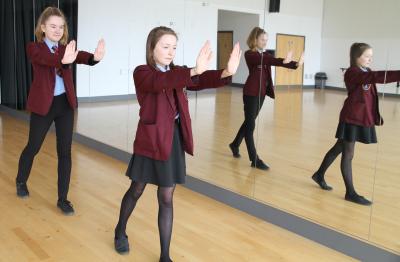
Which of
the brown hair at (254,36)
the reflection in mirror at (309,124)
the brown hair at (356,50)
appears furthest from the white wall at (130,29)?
the brown hair at (356,50)

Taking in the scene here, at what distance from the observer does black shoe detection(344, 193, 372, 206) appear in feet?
9.59

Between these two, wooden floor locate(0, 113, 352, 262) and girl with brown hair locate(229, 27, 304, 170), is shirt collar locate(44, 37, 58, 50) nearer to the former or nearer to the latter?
wooden floor locate(0, 113, 352, 262)

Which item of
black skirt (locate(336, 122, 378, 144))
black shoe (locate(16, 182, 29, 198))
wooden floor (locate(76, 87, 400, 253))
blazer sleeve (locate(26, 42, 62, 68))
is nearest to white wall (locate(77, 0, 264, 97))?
wooden floor (locate(76, 87, 400, 253))

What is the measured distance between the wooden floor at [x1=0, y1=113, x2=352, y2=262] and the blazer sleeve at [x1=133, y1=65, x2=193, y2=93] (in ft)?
3.63

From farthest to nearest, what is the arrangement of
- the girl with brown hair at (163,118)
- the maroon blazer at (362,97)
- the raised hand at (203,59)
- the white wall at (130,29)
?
the white wall at (130,29) < the maroon blazer at (362,97) < the girl with brown hair at (163,118) < the raised hand at (203,59)

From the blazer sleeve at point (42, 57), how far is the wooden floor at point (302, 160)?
4.63ft

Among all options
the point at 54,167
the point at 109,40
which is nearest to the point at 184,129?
the point at 54,167

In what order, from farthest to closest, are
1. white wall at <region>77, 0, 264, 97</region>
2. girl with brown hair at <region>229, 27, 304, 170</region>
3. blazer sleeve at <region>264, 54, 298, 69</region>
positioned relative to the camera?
white wall at <region>77, 0, 264, 97</region>, girl with brown hair at <region>229, 27, 304, 170</region>, blazer sleeve at <region>264, 54, 298, 69</region>

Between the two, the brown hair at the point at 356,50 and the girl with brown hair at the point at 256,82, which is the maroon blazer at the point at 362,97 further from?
the girl with brown hair at the point at 256,82

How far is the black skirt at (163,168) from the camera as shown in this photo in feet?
7.50

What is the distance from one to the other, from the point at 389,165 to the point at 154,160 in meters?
1.53

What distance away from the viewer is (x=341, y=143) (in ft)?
10.1

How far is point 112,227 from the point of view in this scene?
9.98ft

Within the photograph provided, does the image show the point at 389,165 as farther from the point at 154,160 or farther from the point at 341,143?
the point at 154,160
